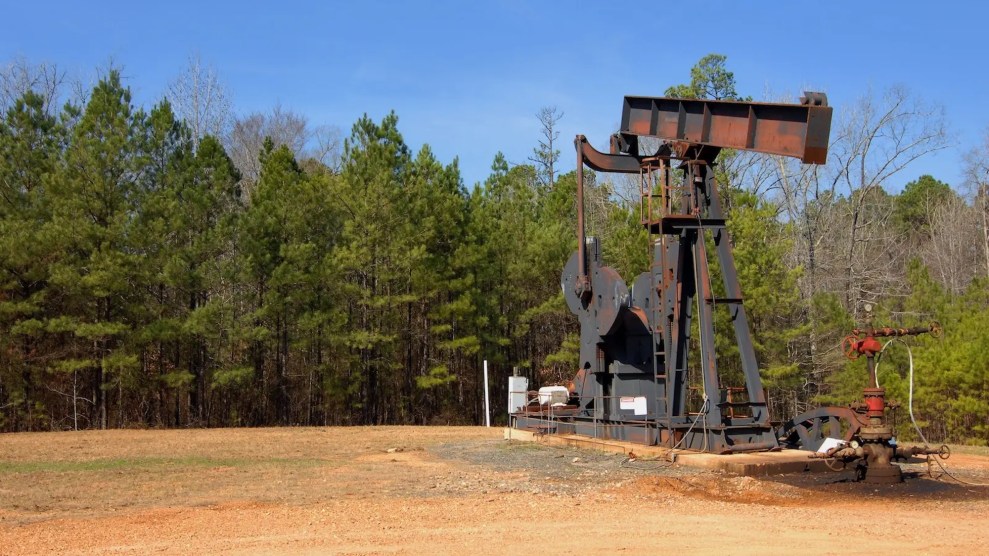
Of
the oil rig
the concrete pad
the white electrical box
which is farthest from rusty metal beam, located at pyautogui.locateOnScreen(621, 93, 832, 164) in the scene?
the white electrical box

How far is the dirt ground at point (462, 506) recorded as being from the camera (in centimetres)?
721

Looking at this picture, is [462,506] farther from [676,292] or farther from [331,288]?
[331,288]

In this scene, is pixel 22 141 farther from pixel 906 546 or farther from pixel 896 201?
pixel 896 201

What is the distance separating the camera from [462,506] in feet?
30.6

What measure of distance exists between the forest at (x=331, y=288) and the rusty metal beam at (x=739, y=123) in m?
8.98

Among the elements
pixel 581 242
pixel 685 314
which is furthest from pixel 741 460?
pixel 581 242

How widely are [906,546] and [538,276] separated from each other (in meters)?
23.6

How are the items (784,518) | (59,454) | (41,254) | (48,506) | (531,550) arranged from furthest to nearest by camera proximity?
(41,254) < (59,454) < (48,506) < (784,518) < (531,550)

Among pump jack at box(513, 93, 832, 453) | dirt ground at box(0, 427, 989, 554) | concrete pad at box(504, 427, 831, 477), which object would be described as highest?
pump jack at box(513, 93, 832, 453)

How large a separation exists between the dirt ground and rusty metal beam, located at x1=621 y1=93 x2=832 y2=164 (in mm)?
4301

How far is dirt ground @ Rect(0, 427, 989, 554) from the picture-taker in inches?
284

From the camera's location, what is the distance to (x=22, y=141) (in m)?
23.8

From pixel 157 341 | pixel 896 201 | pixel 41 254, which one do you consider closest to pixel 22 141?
pixel 41 254

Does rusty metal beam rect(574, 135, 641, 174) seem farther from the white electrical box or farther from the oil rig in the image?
the white electrical box
